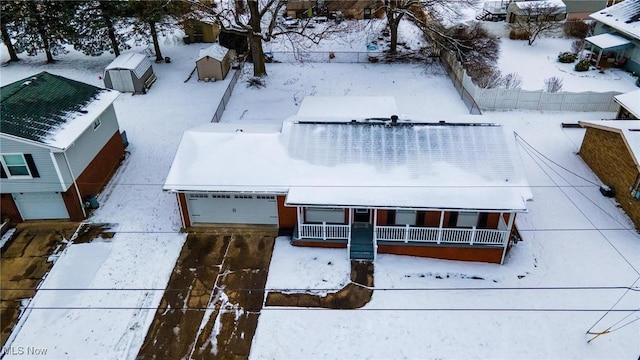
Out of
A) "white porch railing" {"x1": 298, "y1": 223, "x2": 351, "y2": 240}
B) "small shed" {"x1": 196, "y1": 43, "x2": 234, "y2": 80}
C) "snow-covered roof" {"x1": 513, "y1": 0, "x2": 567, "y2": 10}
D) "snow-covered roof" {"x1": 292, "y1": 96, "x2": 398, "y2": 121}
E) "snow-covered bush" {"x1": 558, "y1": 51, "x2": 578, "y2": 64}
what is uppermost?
"snow-covered roof" {"x1": 513, "y1": 0, "x2": 567, "y2": 10}

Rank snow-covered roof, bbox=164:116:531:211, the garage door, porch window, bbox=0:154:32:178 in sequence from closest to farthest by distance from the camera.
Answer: snow-covered roof, bbox=164:116:531:211, porch window, bbox=0:154:32:178, the garage door

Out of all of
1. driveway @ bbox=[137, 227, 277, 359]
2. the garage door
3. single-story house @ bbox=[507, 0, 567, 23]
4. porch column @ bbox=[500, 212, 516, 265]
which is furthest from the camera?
single-story house @ bbox=[507, 0, 567, 23]

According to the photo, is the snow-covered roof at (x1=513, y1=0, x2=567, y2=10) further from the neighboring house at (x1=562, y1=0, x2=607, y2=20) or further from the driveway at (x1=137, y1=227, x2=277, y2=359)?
the driveway at (x1=137, y1=227, x2=277, y2=359)

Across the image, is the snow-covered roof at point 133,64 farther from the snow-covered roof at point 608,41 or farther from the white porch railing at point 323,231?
the snow-covered roof at point 608,41

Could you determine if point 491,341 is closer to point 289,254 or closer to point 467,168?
point 467,168

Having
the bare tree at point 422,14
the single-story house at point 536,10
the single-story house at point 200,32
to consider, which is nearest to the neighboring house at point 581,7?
the single-story house at point 536,10

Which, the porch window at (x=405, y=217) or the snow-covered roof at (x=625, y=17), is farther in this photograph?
the snow-covered roof at (x=625, y=17)

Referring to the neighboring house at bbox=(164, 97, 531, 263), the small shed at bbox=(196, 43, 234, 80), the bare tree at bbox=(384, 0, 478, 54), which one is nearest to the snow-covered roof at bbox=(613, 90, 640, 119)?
the neighboring house at bbox=(164, 97, 531, 263)
